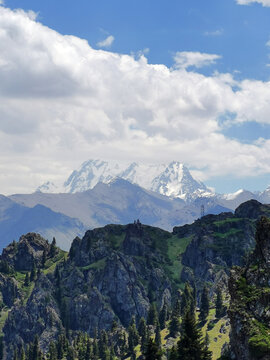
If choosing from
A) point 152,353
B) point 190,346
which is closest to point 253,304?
point 190,346

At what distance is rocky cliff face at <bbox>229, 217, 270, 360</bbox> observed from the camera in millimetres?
74625

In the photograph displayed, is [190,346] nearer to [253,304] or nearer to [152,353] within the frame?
[152,353]

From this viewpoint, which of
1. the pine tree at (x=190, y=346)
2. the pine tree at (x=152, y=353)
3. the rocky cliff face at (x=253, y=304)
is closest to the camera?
the rocky cliff face at (x=253, y=304)

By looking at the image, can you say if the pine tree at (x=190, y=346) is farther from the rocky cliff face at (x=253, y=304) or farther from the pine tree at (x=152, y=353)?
the rocky cliff face at (x=253, y=304)

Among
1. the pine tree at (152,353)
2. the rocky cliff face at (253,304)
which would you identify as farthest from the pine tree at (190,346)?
the rocky cliff face at (253,304)

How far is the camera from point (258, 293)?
85375mm

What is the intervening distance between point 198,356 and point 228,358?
41.0 ft

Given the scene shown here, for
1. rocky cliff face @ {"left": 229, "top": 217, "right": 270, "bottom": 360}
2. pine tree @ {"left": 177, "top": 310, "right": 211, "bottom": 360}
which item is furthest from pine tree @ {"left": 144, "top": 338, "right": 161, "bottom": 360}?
rocky cliff face @ {"left": 229, "top": 217, "right": 270, "bottom": 360}

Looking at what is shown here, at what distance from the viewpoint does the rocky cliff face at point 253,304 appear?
7462 centimetres

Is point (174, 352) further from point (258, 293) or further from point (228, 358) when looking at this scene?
point (258, 293)

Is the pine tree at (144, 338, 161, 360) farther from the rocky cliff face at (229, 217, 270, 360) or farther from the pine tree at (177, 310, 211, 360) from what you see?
the rocky cliff face at (229, 217, 270, 360)

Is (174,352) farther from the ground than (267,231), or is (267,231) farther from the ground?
(267,231)

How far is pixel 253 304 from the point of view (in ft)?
277

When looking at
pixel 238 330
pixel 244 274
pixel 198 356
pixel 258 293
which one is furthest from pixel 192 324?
pixel 244 274
